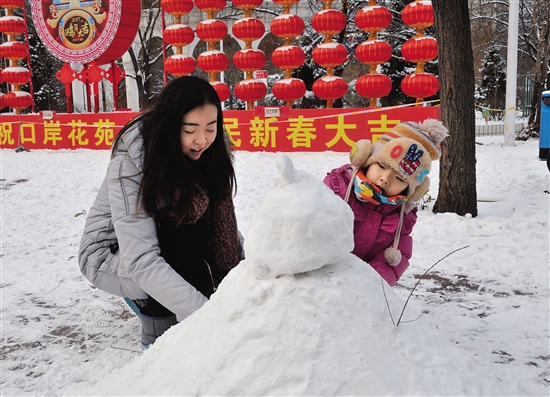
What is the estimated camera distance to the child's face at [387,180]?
250 centimetres

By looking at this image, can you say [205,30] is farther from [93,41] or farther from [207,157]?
[207,157]

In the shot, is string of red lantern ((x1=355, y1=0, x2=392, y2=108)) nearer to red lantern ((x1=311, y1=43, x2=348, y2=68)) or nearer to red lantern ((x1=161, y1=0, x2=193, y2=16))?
red lantern ((x1=311, y1=43, x2=348, y2=68))

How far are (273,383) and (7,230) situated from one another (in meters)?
5.12

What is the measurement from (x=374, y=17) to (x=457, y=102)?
3.96 metres

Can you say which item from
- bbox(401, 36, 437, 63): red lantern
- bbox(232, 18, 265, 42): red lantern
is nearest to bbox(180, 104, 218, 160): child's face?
bbox(401, 36, 437, 63): red lantern

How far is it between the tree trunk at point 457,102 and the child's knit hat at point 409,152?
2901 millimetres

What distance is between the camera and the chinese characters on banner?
29.6 feet

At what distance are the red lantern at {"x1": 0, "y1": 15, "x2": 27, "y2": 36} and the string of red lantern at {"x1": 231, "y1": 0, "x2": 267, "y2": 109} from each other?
5.84 meters

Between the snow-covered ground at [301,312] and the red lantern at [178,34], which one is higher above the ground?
the red lantern at [178,34]

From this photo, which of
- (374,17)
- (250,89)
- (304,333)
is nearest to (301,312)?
(304,333)

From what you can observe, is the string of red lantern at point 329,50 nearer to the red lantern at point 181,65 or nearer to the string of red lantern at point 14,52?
the red lantern at point 181,65

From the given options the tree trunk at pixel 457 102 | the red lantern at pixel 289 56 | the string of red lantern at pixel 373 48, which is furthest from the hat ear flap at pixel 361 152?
the red lantern at pixel 289 56

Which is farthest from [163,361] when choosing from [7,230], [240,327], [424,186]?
[7,230]

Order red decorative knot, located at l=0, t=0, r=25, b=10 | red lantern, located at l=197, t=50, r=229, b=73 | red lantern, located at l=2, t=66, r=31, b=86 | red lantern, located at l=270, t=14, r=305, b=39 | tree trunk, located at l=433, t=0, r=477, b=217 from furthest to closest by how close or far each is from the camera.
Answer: red lantern, located at l=2, t=66, r=31, b=86, red decorative knot, located at l=0, t=0, r=25, b=10, red lantern, located at l=197, t=50, r=229, b=73, red lantern, located at l=270, t=14, r=305, b=39, tree trunk, located at l=433, t=0, r=477, b=217
